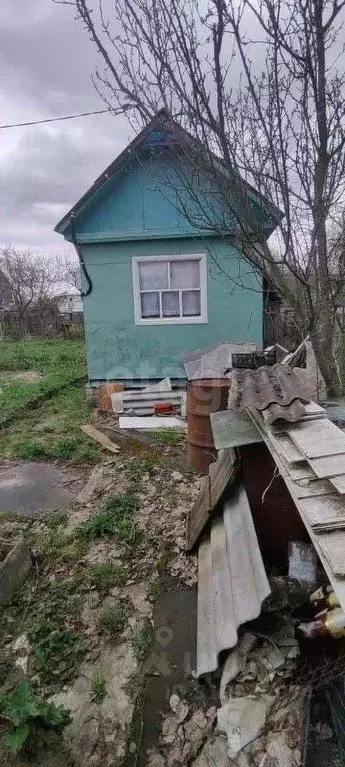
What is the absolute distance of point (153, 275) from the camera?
25.9 ft

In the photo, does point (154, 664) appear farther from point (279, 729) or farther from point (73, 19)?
point (73, 19)

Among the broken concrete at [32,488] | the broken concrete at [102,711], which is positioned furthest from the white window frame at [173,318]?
the broken concrete at [102,711]

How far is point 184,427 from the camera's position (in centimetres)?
668

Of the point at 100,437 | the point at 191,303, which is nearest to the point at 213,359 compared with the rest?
the point at 191,303

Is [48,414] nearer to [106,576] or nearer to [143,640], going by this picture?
[106,576]

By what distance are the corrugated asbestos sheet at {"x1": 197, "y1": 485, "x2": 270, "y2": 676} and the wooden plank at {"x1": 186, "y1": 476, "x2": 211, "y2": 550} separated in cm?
14

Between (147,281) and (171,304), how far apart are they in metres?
0.65

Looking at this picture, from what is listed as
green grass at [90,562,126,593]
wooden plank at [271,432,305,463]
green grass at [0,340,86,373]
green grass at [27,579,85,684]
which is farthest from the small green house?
green grass at [27,579,85,684]

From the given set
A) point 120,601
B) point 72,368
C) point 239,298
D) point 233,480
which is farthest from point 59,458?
point 72,368

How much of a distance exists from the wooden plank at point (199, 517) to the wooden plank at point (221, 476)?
72 mm

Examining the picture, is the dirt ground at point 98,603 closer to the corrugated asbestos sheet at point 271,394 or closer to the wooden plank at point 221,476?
the wooden plank at point 221,476

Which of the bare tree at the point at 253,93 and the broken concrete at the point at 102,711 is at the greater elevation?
the bare tree at the point at 253,93

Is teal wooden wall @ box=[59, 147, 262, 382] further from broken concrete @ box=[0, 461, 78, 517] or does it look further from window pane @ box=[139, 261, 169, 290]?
broken concrete @ box=[0, 461, 78, 517]

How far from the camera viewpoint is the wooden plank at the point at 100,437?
5891mm
